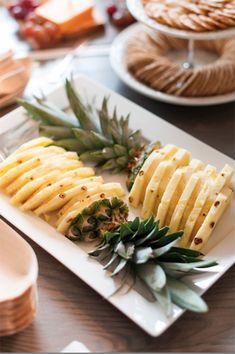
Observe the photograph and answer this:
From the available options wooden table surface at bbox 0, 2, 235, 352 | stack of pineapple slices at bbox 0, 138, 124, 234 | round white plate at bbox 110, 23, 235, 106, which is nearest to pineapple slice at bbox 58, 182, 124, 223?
stack of pineapple slices at bbox 0, 138, 124, 234

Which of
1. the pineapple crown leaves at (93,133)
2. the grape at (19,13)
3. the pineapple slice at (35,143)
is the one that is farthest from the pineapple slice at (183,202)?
the grape at (19,13)

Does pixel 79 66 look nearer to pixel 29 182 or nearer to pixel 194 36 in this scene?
pixel 194 36

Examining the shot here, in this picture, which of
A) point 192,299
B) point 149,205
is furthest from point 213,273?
point 149,205

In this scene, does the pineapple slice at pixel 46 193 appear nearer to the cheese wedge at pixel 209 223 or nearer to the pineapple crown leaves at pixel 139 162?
the pineapple crown leaves at pixel 139 162

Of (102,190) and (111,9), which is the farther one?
(111,9)

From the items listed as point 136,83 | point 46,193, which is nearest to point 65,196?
point 46,193

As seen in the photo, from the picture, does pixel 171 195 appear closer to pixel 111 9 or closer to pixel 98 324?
pixel 98 324
